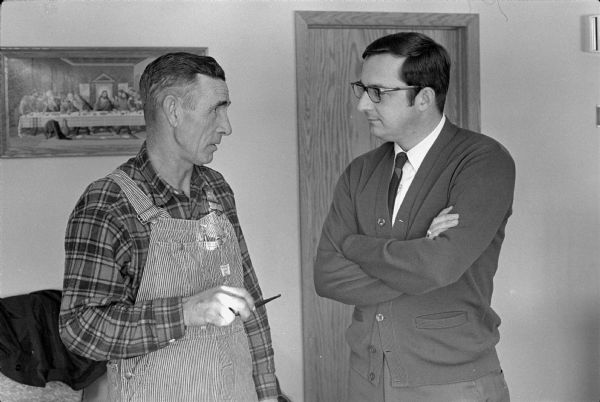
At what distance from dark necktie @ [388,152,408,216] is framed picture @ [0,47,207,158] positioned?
5.85 feet

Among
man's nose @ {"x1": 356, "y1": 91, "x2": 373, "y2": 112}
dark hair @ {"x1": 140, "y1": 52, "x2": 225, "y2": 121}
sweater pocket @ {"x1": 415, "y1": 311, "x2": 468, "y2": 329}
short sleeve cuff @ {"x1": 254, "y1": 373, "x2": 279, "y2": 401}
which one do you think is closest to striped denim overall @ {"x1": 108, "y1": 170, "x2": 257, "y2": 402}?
short sleeve cuff @ {"x1": 254, "y1": 373, "x2": 279, "y2": 401}

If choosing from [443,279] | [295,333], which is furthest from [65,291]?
[295,333]

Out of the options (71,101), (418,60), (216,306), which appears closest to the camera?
(216,306)

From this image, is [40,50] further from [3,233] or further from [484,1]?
[484,1]

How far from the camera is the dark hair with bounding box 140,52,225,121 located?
2033 millimetres

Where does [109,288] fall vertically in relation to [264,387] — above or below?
above

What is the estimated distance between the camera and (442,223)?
224 centimetres

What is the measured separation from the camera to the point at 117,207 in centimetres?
192

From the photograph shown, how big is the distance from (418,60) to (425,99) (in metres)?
0.12

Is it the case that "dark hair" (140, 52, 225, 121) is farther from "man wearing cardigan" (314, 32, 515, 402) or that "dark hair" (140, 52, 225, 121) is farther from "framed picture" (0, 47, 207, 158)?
"framed picture" (0, 47, 207, 158)

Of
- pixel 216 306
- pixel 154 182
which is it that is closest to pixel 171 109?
pixel 154 182

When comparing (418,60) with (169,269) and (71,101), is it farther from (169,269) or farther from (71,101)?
(71,101)

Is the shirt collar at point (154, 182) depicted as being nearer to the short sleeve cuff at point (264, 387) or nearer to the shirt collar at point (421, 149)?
the short sleeve cuff at point (264, 387)

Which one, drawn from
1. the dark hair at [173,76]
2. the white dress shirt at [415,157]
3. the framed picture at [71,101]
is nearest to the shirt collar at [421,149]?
the white dress shirt at [415,157]
